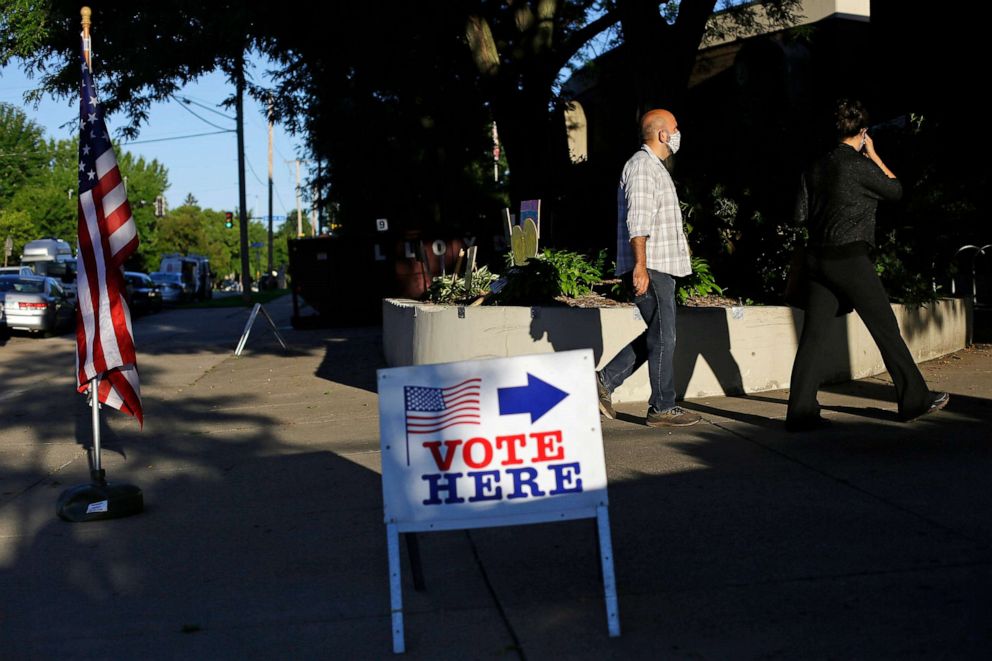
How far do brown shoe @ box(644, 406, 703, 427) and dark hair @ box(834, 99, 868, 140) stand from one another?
2.12 m

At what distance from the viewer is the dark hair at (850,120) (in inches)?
272

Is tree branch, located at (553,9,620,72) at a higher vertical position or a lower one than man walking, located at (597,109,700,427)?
higher

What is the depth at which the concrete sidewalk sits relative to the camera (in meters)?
4.03

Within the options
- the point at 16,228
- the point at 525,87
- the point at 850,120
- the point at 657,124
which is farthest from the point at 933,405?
the point at 16,228

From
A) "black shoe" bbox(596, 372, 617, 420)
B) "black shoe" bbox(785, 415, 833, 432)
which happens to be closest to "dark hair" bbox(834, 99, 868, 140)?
"black shoe" bbox(785, 415, 833, 432)

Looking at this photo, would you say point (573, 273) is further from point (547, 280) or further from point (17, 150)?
point (17, 150)

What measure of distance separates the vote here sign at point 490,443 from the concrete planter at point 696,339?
5.08 m

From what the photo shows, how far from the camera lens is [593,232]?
14430 mm

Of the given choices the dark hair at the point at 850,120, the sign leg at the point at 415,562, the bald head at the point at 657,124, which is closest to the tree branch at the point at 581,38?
the bald head at the point at 657,124

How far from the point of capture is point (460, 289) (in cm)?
1216

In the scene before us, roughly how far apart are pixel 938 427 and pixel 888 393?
1.56 m

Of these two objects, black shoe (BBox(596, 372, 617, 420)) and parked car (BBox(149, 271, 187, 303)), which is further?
parked car (BBox(149, 271, 187, 303))

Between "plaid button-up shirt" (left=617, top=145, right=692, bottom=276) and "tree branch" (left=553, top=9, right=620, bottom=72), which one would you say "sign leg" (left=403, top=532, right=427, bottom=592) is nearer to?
"plaid button-up shirt" (left=617, top=145, right=692, bottom=276)

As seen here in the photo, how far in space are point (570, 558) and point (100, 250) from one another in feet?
10.6
